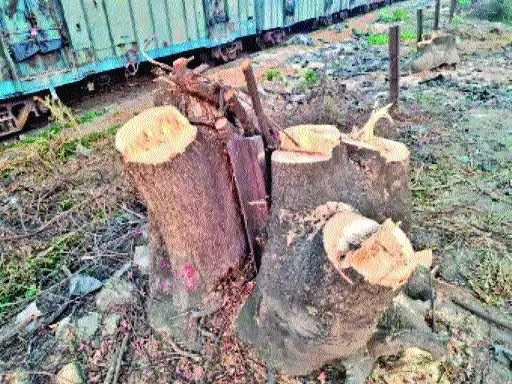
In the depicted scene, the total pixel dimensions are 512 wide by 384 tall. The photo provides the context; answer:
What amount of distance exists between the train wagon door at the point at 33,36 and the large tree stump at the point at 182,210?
5.78 m

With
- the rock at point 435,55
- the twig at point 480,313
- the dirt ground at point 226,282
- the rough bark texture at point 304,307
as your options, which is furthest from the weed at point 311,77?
the rough bark texture at point 304,307

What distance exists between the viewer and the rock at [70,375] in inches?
85.9

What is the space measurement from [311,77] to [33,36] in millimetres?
A: 5164

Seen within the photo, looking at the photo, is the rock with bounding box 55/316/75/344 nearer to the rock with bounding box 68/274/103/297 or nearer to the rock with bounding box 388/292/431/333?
the rock with bounding box 68/274/103/297

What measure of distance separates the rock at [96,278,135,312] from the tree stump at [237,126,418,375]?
0.82 meters

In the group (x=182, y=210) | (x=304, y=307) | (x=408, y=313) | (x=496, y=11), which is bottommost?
(x=496, y=11)

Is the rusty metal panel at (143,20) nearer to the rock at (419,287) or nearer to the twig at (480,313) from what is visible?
the rock at (419,287)

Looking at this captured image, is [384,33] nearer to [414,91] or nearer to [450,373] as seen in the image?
[414,91]

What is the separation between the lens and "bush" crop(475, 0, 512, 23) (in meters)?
14.9

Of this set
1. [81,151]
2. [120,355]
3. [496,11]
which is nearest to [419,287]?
[120,355]

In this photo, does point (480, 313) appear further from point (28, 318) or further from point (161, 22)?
point (161, 22)

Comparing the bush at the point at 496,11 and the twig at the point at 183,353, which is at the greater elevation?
the twig at the point at 183,353

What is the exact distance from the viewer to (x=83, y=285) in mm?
2771

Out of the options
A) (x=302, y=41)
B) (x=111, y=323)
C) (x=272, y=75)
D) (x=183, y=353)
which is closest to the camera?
(x=183, y=353)
